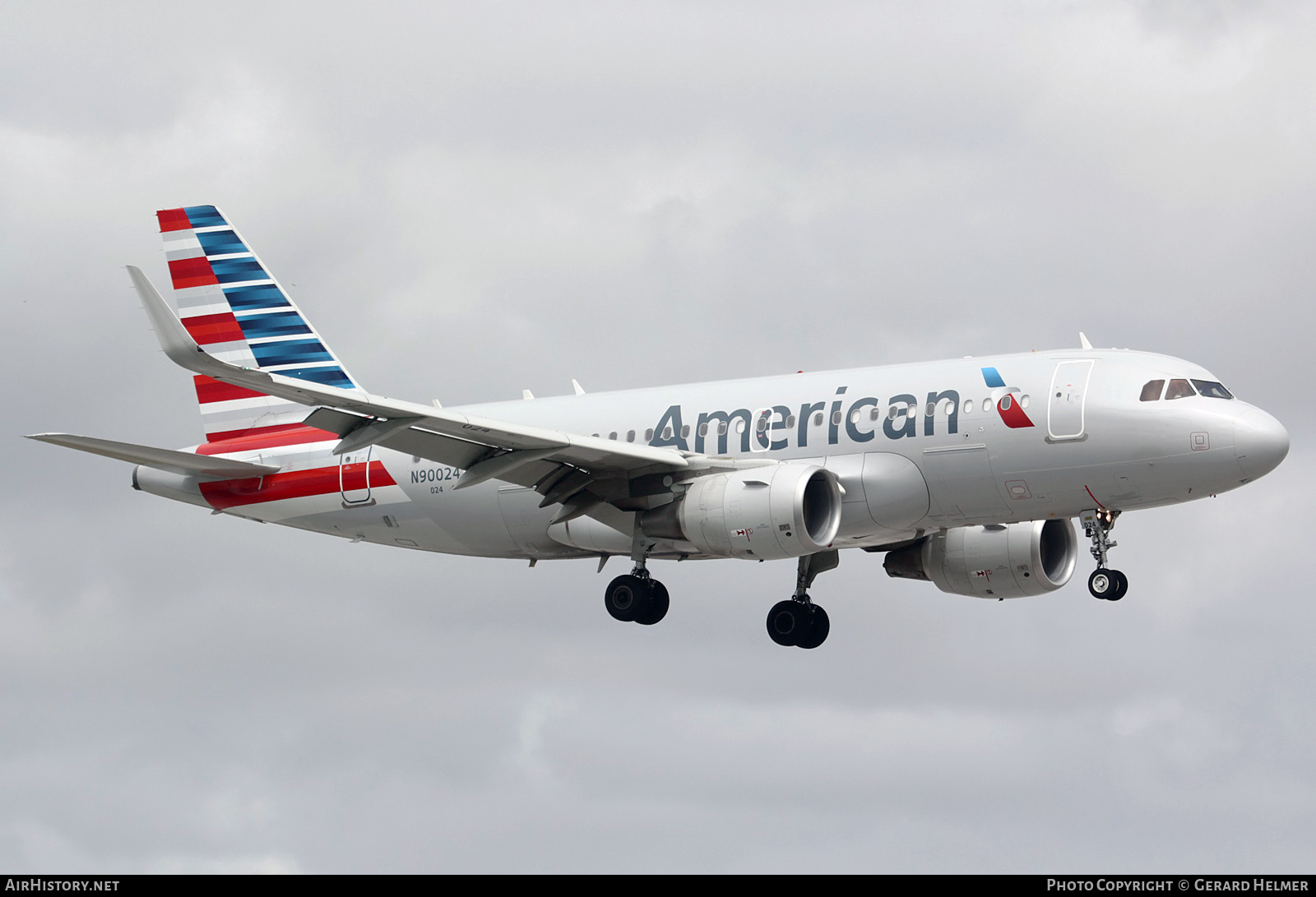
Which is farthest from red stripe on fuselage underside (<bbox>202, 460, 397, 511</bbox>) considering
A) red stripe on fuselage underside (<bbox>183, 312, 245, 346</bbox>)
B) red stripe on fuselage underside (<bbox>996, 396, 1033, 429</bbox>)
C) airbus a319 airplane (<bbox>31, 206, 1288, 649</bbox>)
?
red stripe on fuselage underside (<bbox>996, 396, 1033, 429</bbox>)

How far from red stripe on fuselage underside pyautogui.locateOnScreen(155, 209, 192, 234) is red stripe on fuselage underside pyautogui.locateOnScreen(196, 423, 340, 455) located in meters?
6.55

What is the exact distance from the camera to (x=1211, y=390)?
36.7 m

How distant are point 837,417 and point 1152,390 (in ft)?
21.8

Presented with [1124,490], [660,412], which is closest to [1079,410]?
[1124,490]

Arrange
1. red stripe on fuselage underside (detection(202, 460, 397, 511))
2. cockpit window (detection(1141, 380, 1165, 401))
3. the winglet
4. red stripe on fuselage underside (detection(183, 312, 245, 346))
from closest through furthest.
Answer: the winglet, cockpit window (detection(1141, 380, 1165, 401)), red stripe on fuselage underside (detection(202, 460, 397, 511)), red stripe on fuselage underside (detection(183, 312, 245, 346))

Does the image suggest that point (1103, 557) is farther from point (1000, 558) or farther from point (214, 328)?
point (214, 328)

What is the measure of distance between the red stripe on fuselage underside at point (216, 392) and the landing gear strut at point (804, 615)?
1462cm

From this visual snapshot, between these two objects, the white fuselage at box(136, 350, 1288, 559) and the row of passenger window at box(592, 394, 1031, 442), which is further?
the row of passenger window at box(592, 394, 1031, 442)

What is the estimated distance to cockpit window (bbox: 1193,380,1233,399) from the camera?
36.5 meters

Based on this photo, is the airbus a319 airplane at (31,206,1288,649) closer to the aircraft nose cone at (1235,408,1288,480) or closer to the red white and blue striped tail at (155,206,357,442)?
the aircraft nose cone at (1235,408,1288,480)

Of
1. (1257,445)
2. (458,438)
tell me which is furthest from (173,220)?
(1257,445)

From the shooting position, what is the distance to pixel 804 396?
1547 inches

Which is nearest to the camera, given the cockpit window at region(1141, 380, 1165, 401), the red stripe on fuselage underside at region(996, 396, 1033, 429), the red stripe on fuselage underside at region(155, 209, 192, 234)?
the cockpit window at region(1141, 380, 1165, 401)
